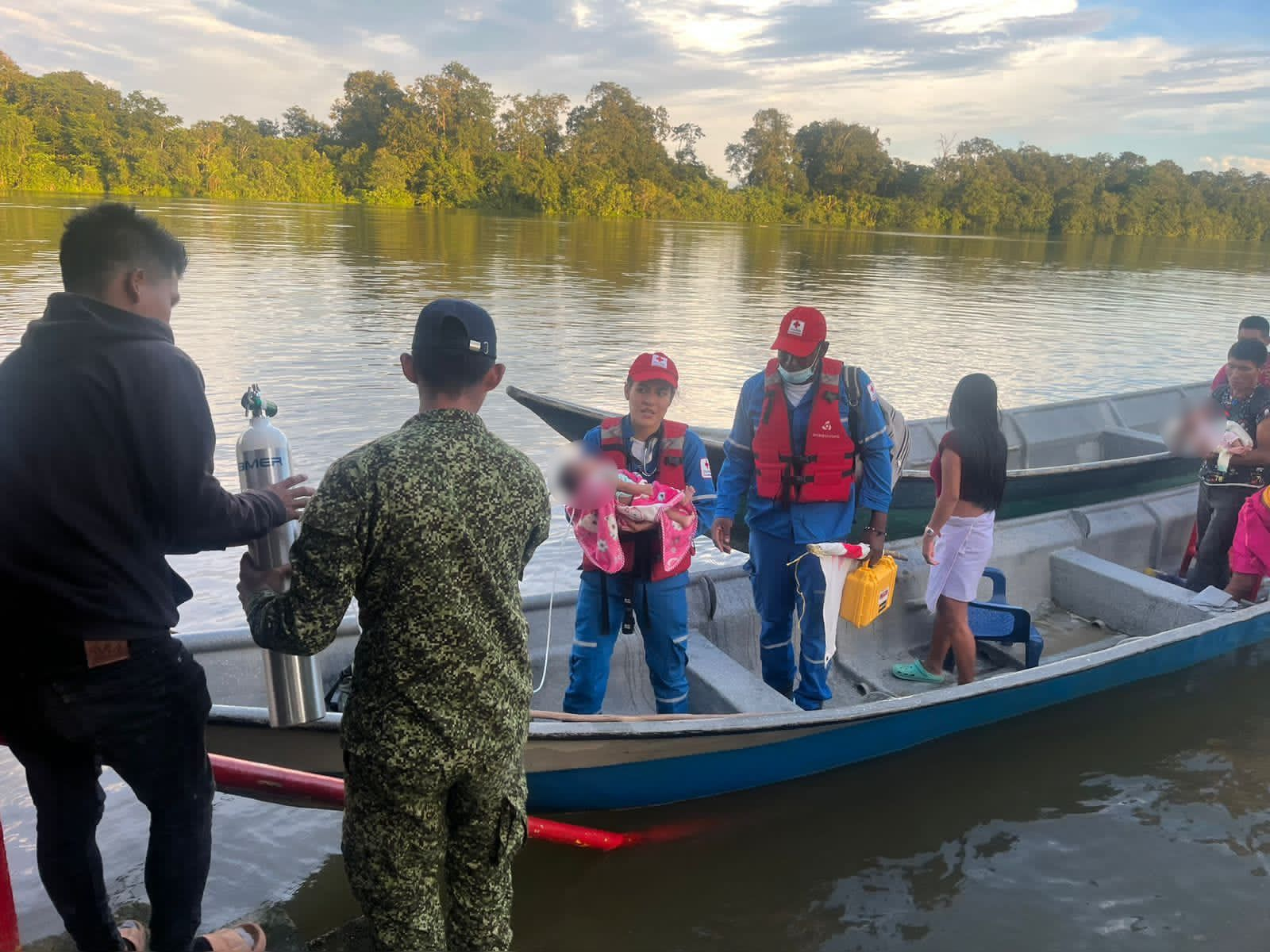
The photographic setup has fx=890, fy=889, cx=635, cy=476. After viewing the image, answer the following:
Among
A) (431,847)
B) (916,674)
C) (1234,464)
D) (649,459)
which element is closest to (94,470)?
(431,847)

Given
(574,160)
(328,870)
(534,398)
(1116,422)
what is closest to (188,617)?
(328,870)

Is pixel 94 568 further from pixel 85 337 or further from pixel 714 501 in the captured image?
pixel 714 501

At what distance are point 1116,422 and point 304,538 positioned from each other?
1045 centimetres

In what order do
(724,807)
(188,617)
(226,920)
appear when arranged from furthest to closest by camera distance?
(188,617) → (724,807) → (226,920)

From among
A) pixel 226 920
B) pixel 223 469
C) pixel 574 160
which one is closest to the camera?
pixel 226 920

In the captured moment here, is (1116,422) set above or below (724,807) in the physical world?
above

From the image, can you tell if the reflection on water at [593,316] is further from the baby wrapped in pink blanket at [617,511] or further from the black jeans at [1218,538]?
the black jeans at [1218,538]

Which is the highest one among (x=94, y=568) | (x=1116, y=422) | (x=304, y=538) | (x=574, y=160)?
(x=574, y=160)

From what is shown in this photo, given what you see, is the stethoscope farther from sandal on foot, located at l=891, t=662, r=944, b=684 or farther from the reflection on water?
the reflection on water

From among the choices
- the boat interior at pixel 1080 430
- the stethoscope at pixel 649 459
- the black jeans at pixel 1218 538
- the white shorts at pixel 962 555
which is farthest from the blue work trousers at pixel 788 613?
the boat interior at pixel 1080 430

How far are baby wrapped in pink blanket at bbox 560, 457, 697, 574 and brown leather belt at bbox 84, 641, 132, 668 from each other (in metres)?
1.66

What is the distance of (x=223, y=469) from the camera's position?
8617mm

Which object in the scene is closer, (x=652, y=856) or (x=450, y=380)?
(x=450, y=380)

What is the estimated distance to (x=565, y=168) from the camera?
6975 cm
